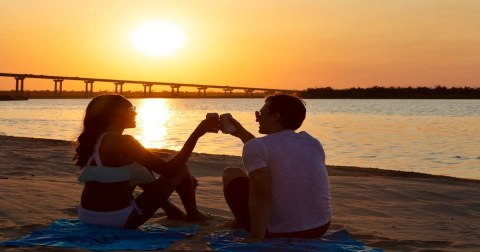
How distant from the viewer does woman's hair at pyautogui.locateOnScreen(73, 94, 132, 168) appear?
5223mm

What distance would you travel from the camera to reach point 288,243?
4.89 meters

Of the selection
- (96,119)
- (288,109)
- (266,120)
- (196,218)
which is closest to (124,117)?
(96,119)

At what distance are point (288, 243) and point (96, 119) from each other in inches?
69.3

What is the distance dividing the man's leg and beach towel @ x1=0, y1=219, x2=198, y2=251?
49 centimetres

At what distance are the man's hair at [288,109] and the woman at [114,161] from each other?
2.49 feet

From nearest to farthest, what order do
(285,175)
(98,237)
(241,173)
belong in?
(285,175), (98,237), (241,173)

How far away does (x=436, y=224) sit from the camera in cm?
695

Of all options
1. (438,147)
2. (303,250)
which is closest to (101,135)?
(303,250)

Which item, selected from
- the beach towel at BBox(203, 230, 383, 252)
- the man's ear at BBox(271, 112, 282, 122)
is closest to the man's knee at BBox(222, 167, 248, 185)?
the beach towel at BBox(203, 230, 383, 252)

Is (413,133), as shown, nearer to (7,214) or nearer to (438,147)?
(438,147)

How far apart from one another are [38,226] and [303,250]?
2.50 metres

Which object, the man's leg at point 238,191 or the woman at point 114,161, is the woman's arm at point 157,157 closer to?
the woman at point 114,161

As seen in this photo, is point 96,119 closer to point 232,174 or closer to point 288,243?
point 232,174

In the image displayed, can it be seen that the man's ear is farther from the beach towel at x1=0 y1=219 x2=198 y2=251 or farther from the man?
the beach towel at x1=0 y1=219 x2=198 y2=251
